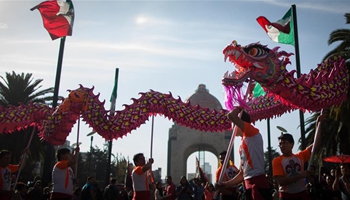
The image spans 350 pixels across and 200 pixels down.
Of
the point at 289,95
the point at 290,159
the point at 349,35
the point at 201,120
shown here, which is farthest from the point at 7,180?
the point at 349,35

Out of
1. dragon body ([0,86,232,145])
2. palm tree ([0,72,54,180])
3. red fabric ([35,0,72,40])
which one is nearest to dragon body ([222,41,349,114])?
dragon body ([0,86,232,145])

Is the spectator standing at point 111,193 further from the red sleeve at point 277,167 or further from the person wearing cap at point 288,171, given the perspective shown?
the red sleeve at point 277,167

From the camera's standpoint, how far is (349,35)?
581 inches

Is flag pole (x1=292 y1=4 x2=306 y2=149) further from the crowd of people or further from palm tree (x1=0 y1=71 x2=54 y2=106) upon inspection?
palm tree (x1=0 y1=71 x2=54 y2=106)

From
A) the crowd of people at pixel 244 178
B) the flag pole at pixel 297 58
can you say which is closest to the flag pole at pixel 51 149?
the crowd of people at pixel 244 178

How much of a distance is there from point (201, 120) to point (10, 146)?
15837mm

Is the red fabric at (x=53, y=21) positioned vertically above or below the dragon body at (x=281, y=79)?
Result: above

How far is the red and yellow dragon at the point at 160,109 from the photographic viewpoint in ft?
22.1

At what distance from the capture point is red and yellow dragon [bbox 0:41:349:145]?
22.1 ft

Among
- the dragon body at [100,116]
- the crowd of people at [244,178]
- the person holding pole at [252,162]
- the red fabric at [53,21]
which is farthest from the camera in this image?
the red fabric at [53,21]

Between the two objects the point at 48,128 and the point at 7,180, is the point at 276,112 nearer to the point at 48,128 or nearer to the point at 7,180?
the point at 48,128

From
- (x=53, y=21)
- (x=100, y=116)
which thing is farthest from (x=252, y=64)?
(x=53, y=21)

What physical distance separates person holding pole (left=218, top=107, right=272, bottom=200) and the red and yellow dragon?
82.2 inches

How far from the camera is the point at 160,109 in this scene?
859 centimetres
